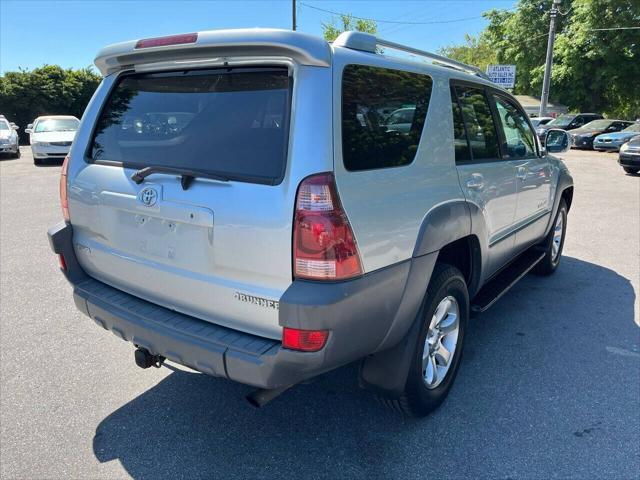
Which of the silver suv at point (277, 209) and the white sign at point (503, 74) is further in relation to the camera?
the white sign at point (503, 74)

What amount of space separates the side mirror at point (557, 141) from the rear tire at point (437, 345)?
269 centimetres

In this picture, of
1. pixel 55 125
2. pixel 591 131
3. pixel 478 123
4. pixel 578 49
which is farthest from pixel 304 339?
pixel 578 49

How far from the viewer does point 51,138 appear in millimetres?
15609

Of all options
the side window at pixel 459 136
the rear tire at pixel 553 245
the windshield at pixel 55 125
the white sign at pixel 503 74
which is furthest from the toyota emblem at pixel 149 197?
the white sign at pixel 503 74

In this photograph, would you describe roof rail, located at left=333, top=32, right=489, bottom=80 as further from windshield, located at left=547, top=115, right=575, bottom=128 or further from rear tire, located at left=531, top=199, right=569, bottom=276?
windshield, located at left=547, top=115, right=575, bottom=128

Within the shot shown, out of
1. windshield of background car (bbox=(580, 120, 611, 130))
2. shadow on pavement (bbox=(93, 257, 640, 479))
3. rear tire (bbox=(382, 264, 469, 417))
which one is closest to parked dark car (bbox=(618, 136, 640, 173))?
windshield of background car (bbox=(580, 120, 611, 130))

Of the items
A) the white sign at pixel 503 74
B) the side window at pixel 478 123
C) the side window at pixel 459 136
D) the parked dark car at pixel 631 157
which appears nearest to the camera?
the side window at pixel 459 136

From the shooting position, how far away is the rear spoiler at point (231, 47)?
203 centimetres

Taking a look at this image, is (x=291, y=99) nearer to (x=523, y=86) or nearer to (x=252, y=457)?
(x=252, y=457)

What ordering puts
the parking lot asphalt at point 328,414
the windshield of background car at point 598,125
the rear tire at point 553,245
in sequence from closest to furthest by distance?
1. the parking lot asphalt at point 328,414
2. the rear tire at point 553,245
3. the windshield of background car at point 598,125

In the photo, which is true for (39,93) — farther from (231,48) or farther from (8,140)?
(231,48)

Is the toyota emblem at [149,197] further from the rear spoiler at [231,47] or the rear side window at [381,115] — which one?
the rear side window at [381,115]

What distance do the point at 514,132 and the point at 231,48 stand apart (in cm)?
275

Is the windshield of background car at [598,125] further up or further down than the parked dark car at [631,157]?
further up
